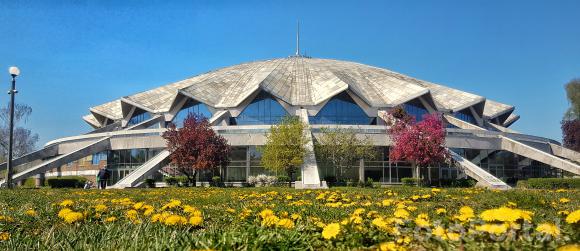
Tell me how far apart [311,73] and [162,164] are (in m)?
21.9

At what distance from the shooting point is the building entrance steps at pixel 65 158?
34.6 meters

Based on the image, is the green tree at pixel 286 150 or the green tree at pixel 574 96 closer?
the green tree at pixel 286 150

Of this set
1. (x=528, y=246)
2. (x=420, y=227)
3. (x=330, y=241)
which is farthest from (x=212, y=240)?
(x=528, y=246)

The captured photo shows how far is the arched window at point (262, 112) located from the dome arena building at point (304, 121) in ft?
0.32

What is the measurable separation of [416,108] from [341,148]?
17212mm

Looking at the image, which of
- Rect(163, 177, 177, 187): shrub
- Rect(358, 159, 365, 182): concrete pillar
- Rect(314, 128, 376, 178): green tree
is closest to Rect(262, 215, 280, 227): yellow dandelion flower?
Rect(314, 128, 376, 178): green tree

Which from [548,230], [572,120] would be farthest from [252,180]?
[572,120]

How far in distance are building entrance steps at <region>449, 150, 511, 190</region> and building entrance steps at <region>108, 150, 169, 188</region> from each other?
867 inches

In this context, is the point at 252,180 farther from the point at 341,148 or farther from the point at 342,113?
the point at 342,113

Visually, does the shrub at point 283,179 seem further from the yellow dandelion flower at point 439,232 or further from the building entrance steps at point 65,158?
the yellow dandelion flower at point 439,232

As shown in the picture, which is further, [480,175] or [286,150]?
[480,175]

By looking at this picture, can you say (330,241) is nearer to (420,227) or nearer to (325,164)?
(420,227)

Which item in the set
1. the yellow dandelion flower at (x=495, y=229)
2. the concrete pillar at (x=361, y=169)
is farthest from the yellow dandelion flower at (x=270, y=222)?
the concrete pillar at (x=361, y=169)

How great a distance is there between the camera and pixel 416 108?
1879 inches
